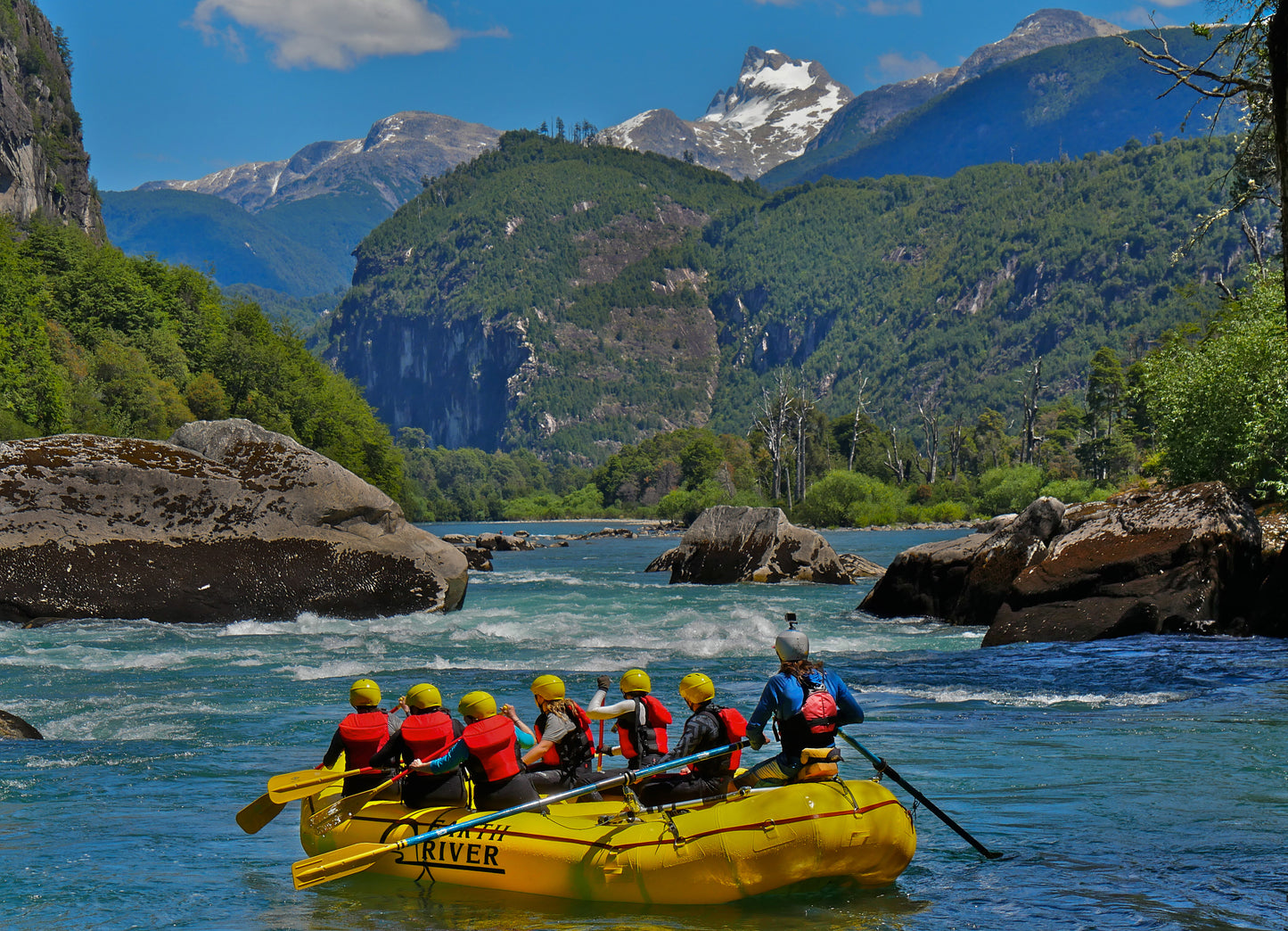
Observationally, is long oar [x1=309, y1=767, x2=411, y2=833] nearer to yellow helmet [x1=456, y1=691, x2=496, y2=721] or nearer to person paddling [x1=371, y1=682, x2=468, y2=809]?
person paddling [x1=371, y1=682, x2=468, y2=809]

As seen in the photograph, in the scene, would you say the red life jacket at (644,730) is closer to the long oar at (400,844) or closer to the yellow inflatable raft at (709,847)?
the long oar at (400,844)

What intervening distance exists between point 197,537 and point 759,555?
20828 millimetres

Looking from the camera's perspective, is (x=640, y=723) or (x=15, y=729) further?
(x=15, y=729)

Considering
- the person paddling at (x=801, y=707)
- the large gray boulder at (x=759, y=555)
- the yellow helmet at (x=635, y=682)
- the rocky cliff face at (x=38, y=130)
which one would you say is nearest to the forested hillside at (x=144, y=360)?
the rocky cliff face at (x=38, y=130)

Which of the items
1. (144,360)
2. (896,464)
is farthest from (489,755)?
(896,464)

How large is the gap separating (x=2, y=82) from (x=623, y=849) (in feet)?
320

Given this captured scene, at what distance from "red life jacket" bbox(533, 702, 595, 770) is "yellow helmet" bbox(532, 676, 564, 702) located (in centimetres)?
15

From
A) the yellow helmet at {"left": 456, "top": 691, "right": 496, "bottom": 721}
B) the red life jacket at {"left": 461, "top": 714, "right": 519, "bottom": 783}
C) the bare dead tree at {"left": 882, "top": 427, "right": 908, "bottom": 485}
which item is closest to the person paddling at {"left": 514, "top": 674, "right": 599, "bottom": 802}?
the red life jacket at {"left": 461, "top": 714, "right": 519, "bottom": 783}

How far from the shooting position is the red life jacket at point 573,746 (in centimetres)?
973

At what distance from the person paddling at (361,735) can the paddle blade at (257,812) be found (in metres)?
0.54

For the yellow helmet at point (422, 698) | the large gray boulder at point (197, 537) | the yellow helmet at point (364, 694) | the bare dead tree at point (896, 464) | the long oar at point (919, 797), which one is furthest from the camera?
the bare dead tree at point (896, 464)

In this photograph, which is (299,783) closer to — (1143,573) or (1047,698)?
(1047,698)

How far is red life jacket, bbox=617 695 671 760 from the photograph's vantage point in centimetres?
960

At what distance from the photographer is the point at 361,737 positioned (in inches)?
413
